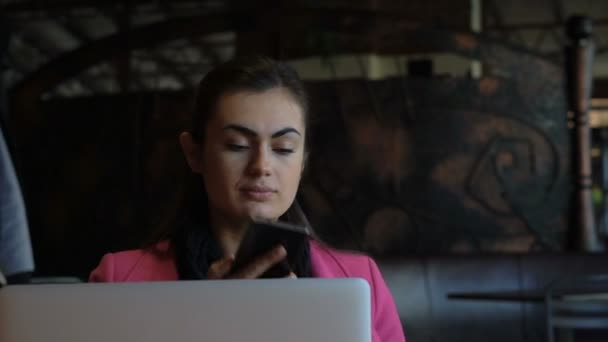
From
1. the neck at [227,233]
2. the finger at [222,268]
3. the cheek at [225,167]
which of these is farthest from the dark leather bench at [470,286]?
the finger at [222,268]

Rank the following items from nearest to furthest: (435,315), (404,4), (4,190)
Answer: (4,190)
(435,315)
(404,4)

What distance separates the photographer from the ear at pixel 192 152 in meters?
1.35

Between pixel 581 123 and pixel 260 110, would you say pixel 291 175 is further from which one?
pixel 581 123

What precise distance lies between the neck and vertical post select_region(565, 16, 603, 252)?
11.0ft

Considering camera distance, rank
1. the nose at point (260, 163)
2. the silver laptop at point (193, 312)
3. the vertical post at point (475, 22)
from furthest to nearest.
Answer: the vertical post at point (475, 22) → the nose at point (260, 163) → the silver laptop at point (193, 312)

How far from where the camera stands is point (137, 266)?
4.34 feet

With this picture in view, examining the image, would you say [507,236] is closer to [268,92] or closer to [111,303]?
[268,92]

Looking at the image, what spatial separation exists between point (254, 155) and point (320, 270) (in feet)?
0.72

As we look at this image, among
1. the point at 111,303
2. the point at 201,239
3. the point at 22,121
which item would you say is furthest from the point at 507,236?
the point at 111,303

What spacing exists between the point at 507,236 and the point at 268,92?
3.56 metres

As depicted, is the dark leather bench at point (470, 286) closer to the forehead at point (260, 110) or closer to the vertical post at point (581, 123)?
the vertical post at point (581, 123)

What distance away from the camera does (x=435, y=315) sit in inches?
166

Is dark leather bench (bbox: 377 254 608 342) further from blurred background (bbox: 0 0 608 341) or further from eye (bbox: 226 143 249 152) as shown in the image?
eye (bbox: 226 143 249 152)

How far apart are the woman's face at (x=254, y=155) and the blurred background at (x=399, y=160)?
2999 millimetres
